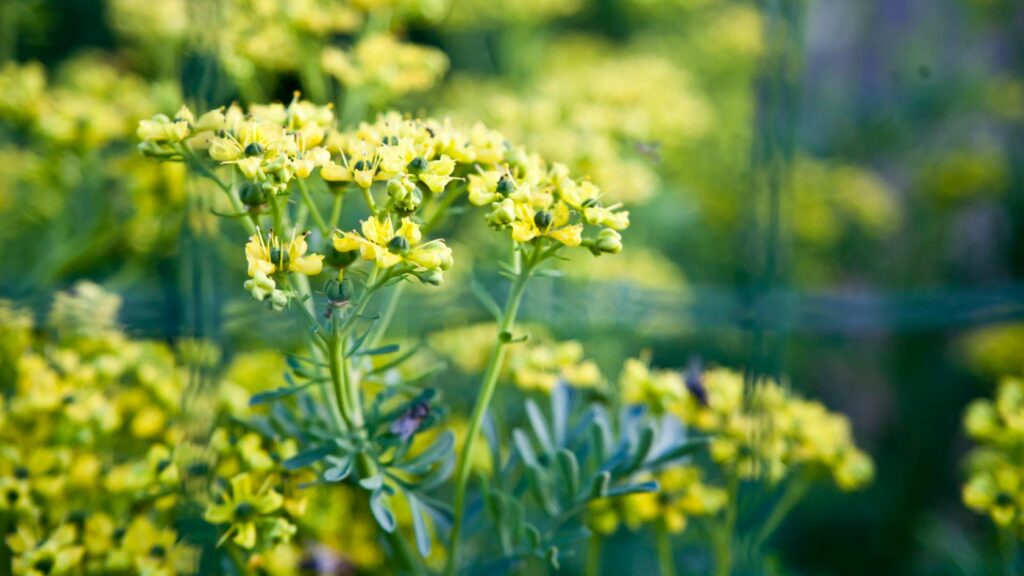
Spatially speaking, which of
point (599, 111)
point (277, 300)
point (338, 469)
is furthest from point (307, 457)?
point (599, 111)

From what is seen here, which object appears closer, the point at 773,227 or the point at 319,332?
the point at 319,332

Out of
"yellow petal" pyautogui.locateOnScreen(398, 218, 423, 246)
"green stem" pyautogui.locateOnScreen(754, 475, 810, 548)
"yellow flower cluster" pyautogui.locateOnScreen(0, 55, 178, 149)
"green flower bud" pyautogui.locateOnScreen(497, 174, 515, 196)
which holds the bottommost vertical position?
"green stem" pyautogui.locateOnScreen(754, 475, 810, 548)

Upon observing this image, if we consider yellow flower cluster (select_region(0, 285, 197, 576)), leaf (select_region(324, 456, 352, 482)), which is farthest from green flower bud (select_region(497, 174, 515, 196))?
yellow flower cluster (select_region(0, 285, 197, 576))

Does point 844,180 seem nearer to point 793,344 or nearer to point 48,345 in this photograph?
point 793,344

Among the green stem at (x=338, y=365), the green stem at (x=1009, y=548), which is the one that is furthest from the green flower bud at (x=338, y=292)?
the green stem at (x=1009, y=548)

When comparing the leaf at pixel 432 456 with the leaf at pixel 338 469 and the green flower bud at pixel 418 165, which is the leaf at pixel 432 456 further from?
the green flower bud at pixel 418 165

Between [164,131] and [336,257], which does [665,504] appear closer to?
[336,257]

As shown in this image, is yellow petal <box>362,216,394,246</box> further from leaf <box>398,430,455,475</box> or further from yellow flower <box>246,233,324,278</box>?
leaf <box>398,430,455,475</box>

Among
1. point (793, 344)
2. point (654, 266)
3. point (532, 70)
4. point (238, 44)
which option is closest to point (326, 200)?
point (238, 44)
